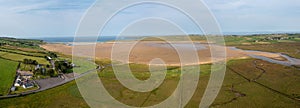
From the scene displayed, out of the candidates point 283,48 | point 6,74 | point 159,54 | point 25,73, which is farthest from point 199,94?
point 283,48

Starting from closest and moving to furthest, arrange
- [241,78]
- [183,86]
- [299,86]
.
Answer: [183,86], [299,86], [241,78]

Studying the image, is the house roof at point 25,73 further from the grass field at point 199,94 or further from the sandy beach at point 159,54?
the sandy beach at point 159,54

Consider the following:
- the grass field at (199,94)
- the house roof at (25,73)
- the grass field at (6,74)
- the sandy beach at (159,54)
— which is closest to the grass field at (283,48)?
the sandy beach at (159,54)

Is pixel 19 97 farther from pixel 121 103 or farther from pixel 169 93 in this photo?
pixel 169 93

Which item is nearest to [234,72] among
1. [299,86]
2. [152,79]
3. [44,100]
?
[299,86]

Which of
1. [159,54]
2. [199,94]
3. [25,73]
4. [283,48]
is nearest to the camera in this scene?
[199,94]

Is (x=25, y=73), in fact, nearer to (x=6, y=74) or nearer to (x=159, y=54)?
(x=6, y=74)

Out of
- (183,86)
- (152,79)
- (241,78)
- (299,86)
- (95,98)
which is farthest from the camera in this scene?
(241,78)

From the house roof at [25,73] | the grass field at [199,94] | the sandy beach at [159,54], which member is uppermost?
the sandy beach at [159,54]
